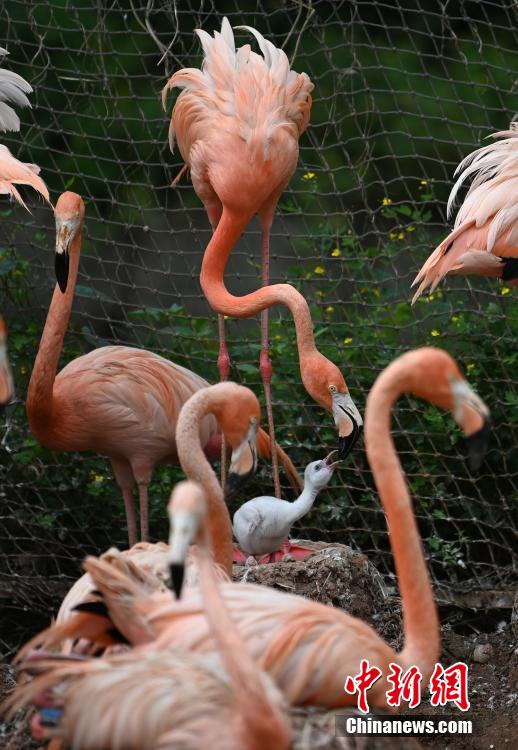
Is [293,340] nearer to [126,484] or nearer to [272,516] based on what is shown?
[126,484]

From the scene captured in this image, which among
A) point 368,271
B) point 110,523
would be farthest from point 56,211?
point 368,271

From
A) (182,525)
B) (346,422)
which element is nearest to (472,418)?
(182,525)

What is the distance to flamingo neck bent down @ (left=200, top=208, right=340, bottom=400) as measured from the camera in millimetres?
4445

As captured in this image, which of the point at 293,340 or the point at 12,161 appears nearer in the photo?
the point at 12,161

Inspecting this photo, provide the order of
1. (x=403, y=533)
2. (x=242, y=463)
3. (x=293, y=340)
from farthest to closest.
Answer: (x=293, y=340), (x=242, y=463), (x=403, y=533)

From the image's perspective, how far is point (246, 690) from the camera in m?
2.33

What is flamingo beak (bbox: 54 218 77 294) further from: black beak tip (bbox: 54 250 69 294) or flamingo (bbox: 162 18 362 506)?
flamingo (bbox: 162 18 362 506)

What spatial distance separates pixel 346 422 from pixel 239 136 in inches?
45.5

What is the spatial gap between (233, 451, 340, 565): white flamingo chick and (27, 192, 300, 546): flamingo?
378 millimetres

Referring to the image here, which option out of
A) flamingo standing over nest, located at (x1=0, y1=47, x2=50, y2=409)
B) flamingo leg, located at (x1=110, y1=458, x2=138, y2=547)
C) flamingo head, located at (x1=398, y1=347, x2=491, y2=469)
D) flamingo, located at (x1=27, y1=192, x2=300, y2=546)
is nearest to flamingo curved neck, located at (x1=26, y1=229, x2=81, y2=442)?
flamingo, located at (x1=27, y1=192, x2=300, y2=546)

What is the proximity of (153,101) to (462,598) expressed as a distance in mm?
2886

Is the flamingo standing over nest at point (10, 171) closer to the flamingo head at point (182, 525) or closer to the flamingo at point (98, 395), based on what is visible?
the flamingo at point (98, 395)

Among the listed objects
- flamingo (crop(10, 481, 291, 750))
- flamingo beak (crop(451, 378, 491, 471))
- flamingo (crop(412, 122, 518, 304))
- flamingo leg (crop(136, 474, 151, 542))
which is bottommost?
flamingo leg (crop(136, 474, 151, 542))

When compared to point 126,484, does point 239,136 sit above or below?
above
